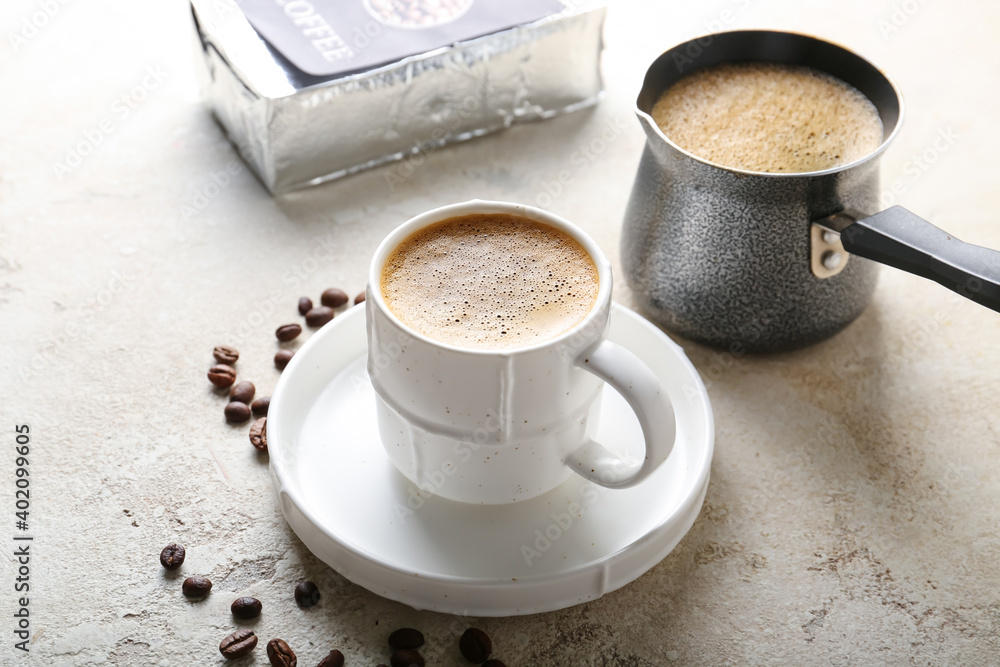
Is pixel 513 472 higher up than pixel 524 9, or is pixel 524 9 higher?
pixel 524 9

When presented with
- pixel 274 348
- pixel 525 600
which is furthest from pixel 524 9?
pixel 525 600

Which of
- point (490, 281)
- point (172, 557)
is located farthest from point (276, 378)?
point (490, 281)

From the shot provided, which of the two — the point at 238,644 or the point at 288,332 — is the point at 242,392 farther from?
the point at 238,644

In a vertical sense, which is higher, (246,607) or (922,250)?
(922,250)

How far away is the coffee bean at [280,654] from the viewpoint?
32.0 inches

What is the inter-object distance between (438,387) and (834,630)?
1.43 ft

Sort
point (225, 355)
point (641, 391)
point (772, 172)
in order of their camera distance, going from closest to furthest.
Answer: point (641, 391), point (772, 172), point (225, 355)

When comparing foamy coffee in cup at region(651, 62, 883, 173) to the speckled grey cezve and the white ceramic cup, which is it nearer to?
the speckled grey cezve

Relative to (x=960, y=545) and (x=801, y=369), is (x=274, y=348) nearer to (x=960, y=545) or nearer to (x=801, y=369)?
(x=801, y=369)

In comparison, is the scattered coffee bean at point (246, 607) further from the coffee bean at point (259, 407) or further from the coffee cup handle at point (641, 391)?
the coffee cup handle at point (641, 391)

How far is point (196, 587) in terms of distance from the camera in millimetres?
862

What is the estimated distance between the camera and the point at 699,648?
0.84 meters

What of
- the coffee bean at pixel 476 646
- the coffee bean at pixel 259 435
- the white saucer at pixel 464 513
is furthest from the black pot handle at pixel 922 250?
the coffee bean at pixel 259 435

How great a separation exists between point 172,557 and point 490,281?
404mm
